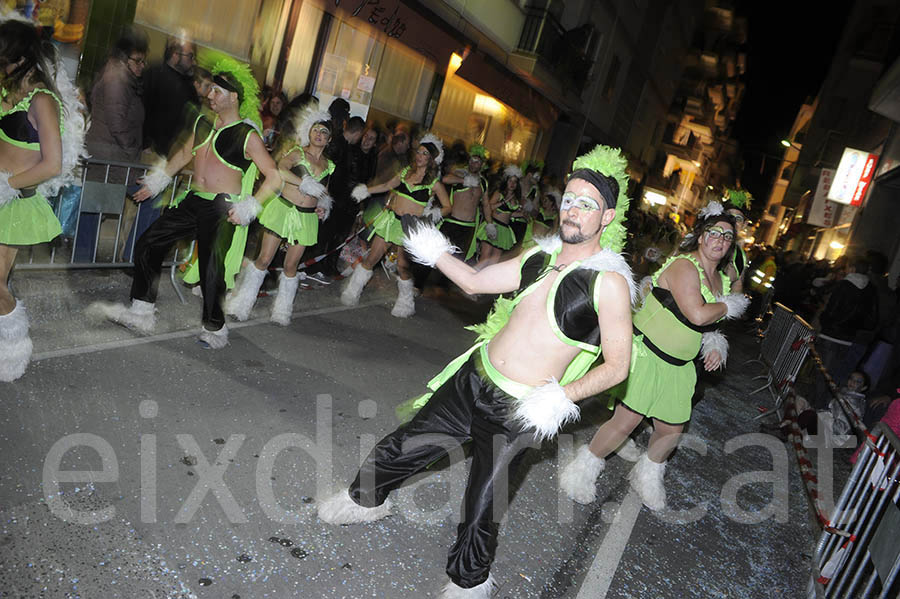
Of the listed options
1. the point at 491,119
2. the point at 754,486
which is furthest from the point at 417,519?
the point at 491,119

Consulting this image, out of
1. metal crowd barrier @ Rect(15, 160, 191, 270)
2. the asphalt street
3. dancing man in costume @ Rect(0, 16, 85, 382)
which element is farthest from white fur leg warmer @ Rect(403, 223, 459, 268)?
metal crowd barrier @ Rect(15, 160, 191, 270)

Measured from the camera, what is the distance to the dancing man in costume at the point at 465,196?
30.9 feet

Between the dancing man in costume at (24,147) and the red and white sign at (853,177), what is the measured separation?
17932 mm

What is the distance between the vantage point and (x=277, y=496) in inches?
138

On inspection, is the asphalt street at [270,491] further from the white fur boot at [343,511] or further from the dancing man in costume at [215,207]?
the dancing man in costume at [215,207]

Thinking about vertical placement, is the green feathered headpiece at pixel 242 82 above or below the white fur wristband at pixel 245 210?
above

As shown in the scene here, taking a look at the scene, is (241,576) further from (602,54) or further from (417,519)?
(602,54)

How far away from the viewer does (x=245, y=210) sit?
511 centimetres

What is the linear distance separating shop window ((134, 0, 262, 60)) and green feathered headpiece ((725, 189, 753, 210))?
6.88 metres

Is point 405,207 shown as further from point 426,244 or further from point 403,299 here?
point 426,244

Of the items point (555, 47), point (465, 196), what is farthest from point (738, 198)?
point (555, 47)

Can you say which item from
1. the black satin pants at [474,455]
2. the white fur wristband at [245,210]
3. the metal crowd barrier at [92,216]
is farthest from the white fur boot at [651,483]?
the metal crowd barrier at [92,216]

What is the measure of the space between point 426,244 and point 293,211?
11.4 ft

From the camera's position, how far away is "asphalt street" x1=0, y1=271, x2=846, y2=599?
2.89 m
